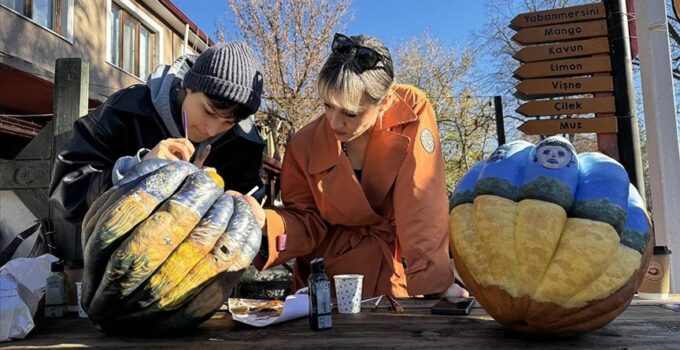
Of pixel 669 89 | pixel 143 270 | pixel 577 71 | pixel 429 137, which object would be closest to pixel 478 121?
pixel 577 71

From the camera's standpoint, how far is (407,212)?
1.71 meters

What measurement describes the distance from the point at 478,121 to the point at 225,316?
1709cm

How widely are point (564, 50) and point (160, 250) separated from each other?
4.14m

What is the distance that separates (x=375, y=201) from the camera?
6.06 ft

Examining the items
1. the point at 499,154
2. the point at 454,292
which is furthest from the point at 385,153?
the point at 499,154

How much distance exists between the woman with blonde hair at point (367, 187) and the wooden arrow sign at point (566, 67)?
2845mm

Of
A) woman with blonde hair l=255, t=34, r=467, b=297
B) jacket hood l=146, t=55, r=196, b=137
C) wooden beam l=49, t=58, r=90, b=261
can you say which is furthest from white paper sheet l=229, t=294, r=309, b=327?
wooden beam l=49, t=58, r=90, b=261

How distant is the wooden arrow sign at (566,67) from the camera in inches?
164

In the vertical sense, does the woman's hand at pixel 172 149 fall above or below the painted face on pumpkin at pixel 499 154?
above

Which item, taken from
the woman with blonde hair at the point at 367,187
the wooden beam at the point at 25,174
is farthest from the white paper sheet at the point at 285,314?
the wooden beam at the point at 25,174

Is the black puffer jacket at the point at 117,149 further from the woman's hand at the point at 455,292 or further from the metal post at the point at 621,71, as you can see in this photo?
the metal post at the point at 621,71

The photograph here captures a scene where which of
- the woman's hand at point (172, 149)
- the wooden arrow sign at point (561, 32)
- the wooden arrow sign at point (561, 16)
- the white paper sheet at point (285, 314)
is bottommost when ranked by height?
the white paper sheet at point (285, 314)

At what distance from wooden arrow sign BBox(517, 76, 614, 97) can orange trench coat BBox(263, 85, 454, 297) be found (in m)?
2.76

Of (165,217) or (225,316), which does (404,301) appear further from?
(165,217)
